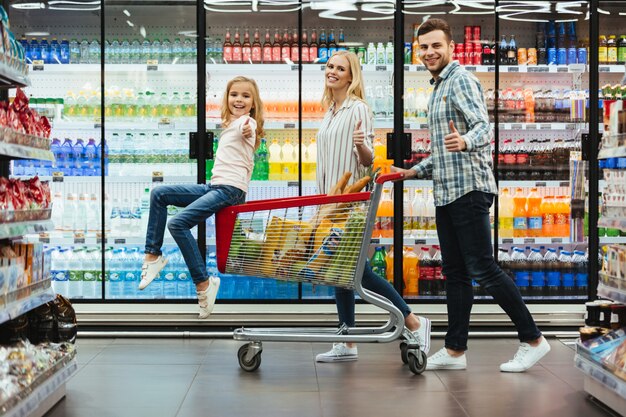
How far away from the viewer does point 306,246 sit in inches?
153

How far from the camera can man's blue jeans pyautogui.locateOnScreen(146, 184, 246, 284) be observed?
171 inches

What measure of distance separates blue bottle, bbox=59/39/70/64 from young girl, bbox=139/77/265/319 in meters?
1.66

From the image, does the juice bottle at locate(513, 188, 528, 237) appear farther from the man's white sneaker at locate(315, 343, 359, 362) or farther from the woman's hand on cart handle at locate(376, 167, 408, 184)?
the woman's hand on cart handle at locate(376, 167, 408, 184)

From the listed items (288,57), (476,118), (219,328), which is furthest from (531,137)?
(219,328)

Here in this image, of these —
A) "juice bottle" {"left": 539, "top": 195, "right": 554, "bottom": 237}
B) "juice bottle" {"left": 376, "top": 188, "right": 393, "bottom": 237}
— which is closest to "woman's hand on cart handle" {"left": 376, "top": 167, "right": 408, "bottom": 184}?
"juice bottle" {"left": 376, "top": 188, "right": 393, "bottom": 237}

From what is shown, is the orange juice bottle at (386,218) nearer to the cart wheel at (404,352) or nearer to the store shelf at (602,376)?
the cart wheel at (404,352)

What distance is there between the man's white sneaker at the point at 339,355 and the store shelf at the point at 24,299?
149 cm

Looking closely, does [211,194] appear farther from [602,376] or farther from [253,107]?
[602,376]

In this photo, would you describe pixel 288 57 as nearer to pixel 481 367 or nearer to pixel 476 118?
pixel 476 118

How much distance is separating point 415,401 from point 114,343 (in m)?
2.11

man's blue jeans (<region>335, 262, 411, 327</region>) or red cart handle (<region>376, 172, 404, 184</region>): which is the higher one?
red cart handle (<region>376, 172, 404, 184</region>)

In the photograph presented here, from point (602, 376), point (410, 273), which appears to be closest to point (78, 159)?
point (410, 273)

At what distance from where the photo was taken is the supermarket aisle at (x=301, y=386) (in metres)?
3.34

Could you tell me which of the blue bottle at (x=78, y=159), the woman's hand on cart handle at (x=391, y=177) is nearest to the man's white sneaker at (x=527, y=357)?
the woman's hand on cart handle at (x=391, y=177)
